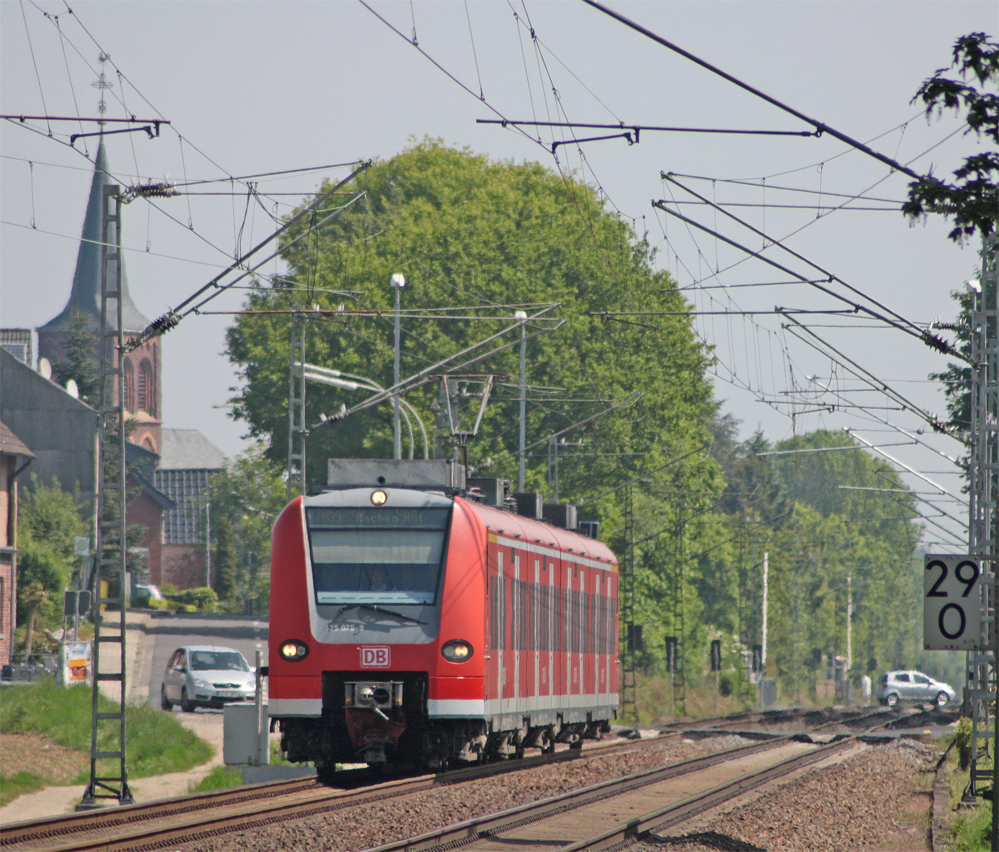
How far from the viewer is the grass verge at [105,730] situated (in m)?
26.4

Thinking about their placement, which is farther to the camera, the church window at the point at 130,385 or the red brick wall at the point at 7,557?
the church window at the point at 130,385

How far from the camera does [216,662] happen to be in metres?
39.9

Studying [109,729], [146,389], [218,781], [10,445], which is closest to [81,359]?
[10,445]

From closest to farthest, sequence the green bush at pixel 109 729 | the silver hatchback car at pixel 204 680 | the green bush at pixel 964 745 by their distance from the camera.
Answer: the green bush at pixel 964 745, the green bush at pixel 109 729, the silver hatchback car at pixel 204 680

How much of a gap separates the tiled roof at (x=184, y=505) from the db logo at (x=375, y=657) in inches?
3935

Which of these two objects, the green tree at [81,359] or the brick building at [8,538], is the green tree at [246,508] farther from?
the brick building at [8,538]

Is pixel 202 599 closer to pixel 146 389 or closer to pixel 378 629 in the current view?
pixel 146 389

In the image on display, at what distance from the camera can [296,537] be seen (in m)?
19.0

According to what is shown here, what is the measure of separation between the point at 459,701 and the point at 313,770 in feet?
15.3

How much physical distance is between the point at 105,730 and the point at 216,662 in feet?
40.5

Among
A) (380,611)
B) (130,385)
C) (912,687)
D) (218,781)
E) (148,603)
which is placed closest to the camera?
(380,611)

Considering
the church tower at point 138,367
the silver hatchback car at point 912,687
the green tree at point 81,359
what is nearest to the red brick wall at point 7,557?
the silver hatchback car at point 912,687

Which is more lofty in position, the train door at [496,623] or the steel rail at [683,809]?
the train door at [496,623]

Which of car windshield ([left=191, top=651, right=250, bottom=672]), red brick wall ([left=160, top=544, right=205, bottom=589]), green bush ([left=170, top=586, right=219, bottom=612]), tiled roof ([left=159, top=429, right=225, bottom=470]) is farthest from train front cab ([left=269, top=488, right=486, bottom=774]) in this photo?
tiled roof ([left=159, top=429, right=225, bottom=470])
